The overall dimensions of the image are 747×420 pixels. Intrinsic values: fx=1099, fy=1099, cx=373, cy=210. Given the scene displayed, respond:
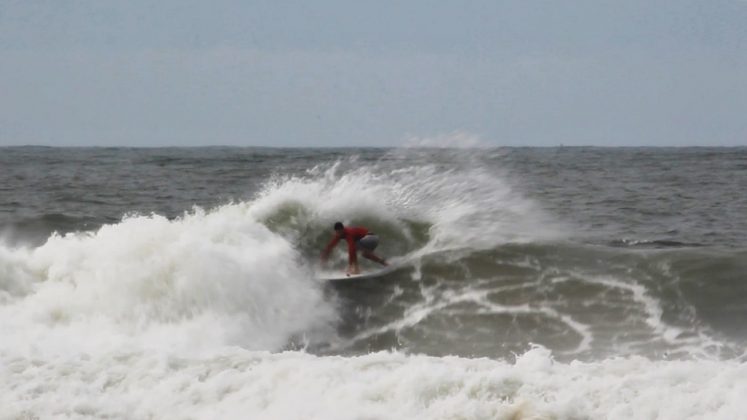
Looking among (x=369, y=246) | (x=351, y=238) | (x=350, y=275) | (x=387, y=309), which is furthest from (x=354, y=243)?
(x=387, y=309)

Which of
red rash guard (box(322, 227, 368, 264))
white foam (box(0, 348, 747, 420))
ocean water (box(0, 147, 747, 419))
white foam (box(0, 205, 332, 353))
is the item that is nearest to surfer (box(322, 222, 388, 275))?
red rash guard (box(322, 227, 368, 264))

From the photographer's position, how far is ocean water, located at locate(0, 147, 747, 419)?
912 centimetres

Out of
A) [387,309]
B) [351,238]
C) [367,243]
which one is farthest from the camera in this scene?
[367,243]

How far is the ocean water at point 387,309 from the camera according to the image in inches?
359

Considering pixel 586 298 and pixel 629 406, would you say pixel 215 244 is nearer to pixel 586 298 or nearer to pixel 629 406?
pixel 586 298

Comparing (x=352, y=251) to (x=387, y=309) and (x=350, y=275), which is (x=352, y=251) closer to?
(x=350, y=275)

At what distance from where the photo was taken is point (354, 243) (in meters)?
14.9

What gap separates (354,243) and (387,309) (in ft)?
5.03

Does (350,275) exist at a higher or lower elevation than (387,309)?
higher

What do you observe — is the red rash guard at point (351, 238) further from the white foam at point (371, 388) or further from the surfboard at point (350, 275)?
the white foam at point (371, 388)

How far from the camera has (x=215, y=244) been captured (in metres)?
13.6

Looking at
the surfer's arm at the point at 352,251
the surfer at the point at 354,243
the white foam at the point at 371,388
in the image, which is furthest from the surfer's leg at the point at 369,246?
the white foam at the point at 371,388

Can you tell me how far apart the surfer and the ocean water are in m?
0.34

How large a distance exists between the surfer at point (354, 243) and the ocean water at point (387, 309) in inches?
13.5
